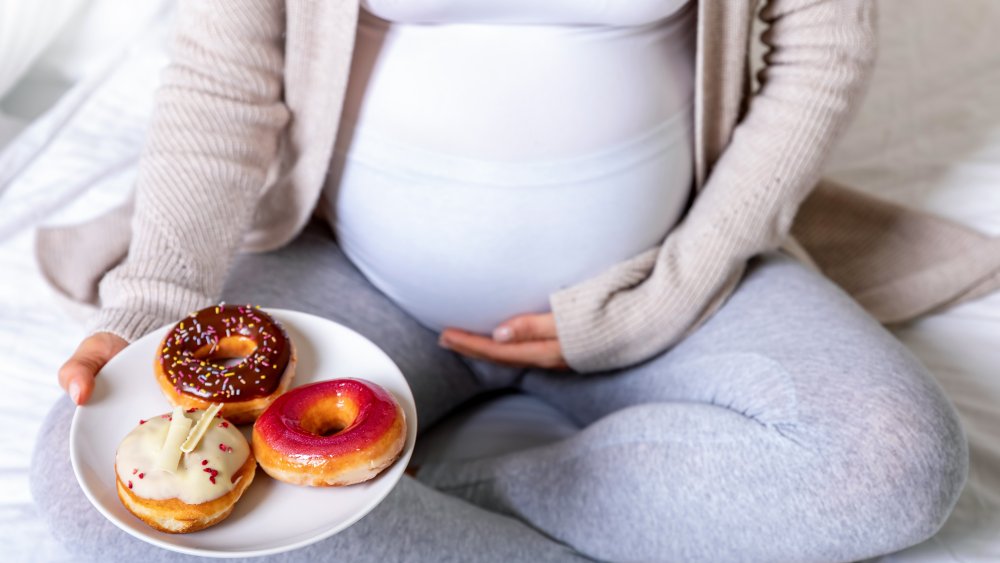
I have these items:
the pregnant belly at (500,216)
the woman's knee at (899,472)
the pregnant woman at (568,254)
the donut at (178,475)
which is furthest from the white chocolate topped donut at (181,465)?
the woman's knee at (899,472)

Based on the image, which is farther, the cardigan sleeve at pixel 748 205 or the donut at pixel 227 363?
the cardigan sleeve at pixel 748 205

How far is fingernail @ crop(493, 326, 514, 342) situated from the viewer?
0.97 meters

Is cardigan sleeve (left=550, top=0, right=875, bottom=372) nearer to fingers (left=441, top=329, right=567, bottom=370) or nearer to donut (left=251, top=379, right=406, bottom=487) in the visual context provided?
fingers (left=441, top=329, right=567, bottom=370)

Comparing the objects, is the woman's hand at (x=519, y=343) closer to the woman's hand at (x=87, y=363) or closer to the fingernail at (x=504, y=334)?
the fingernail at (x=504, y=334)

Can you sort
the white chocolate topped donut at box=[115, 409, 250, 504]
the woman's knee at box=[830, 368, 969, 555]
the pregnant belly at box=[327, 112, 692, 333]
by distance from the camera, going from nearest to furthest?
the white chocolate topped donut at box=[115, 409, 250, 504] < the woman's knee at box=[830, 368, 969, 555] < the pregnant belly at box=[327, 112, 692, 333]

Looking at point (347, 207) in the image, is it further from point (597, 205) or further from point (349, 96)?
point (597, 205)

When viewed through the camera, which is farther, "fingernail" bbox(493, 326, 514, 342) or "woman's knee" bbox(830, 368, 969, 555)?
"fingernail" bbox(493, 326, 514, 342)

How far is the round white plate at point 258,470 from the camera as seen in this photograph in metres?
0.59

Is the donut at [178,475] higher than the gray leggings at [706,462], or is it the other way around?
the donut at [178,475]

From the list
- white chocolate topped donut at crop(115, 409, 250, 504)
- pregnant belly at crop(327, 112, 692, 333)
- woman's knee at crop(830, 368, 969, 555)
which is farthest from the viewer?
pregnant belly at crop(327, 112, 692, 333)

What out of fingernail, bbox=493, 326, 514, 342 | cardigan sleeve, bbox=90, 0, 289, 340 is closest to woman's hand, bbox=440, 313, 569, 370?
fingernail, bbox=493, 326, 514, 342

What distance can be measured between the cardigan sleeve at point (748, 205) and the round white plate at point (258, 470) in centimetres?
28

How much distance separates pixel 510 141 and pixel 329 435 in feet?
1.12

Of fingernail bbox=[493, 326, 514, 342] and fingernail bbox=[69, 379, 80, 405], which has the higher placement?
fingernail bbox=[69, 379, 80, 405]
